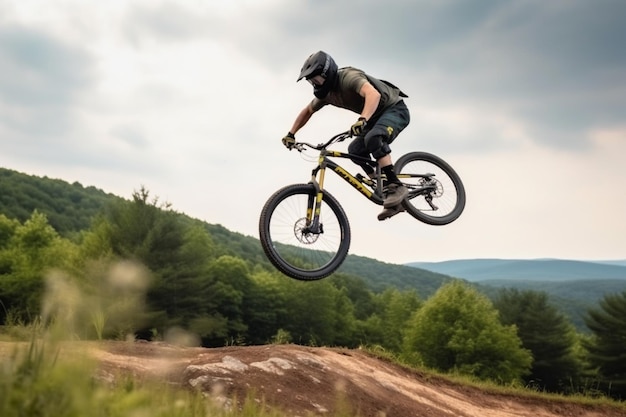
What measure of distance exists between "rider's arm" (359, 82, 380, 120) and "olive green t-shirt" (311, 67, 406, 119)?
0.30 feet

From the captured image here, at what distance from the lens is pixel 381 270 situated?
159500 mm

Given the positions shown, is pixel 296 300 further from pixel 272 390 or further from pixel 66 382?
pixel 66 382

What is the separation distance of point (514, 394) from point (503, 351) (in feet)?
103

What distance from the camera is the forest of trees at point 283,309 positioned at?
40.0 m

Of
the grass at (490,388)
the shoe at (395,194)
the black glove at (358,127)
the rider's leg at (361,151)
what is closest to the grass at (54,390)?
the black glove at (358,127)

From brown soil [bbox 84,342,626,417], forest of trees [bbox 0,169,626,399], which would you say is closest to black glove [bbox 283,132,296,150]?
brown soil [bbox 84,342,626,417]

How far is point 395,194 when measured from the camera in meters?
8.59

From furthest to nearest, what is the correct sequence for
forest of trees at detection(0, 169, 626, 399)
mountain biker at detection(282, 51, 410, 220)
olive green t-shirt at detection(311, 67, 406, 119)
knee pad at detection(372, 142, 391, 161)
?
forest of trees at detection(0, 169, 626, 399), knee pad at detection(372, 142, 391, 161), olive green t-shirt at detection(311, 67, 406, 119), mountain biker at detection(282, 51, 410, 220)

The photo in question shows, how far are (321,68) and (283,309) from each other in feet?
181

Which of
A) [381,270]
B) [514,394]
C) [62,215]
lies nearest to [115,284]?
[514,394]

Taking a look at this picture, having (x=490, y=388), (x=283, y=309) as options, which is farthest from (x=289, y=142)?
(x=283, y=309)

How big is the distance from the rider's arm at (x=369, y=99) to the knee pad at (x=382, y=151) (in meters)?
0.68

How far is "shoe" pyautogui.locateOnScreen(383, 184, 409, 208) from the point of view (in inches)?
333

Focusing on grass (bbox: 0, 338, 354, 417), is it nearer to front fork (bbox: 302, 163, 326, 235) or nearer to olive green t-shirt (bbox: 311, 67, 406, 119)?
front fork (bbox: 302, 163, 326, 235)
